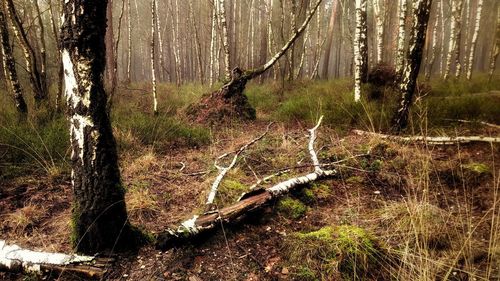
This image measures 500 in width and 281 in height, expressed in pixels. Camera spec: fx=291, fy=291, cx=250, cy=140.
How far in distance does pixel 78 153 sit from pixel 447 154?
498 cm

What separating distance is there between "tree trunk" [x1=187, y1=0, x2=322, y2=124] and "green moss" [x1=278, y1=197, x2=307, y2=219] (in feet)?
15.9

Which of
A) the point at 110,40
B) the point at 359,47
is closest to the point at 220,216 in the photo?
the point at 359,47

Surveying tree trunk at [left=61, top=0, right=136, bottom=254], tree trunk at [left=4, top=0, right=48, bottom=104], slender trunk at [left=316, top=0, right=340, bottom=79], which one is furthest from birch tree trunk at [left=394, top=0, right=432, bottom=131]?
slender trunk at [left=316, top=0, right=340, bottom=79]

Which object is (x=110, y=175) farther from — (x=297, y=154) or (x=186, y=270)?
(x=297, y=154)

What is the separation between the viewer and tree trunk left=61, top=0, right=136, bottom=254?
6.63 feet

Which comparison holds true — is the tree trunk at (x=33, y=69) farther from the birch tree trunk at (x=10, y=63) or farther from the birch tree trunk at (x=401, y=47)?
the birch tree trunk at (x=401, y=47)

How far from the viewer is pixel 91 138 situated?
2156mm

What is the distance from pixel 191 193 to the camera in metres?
3.68

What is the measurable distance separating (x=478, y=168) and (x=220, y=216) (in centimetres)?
349

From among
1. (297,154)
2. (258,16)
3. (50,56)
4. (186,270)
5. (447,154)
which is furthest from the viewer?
(258,16)

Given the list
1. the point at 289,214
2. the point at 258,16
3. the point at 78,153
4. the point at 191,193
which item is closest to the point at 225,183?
the point at 191,193

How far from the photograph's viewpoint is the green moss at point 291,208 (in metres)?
3.05

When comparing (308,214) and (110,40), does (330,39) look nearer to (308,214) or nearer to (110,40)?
(110,40)

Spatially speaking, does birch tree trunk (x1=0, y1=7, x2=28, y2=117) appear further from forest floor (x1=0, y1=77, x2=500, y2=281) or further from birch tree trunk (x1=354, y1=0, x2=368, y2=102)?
birch tree trunk (x1=354, y1=0, x2=368, y2=102)
